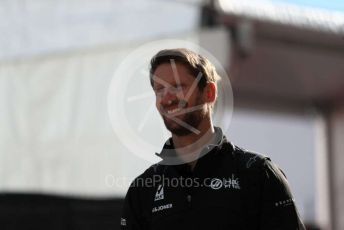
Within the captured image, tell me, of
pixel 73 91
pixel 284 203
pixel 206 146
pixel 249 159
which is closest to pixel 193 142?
pixel 206 146

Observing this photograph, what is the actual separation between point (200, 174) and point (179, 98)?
197 mm

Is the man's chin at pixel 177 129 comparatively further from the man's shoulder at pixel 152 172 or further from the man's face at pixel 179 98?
the man's shoulder at pixel 152 172

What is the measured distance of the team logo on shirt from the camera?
5.12 ft

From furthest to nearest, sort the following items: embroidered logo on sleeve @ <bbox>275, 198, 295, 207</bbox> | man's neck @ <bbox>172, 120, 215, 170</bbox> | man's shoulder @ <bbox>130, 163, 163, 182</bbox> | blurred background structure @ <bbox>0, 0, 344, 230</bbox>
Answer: blurred background structure @ <bbox>0, 0, 344, 230</bbox> < man's shoulder @ <bbox>130, 163, 163, 182</bbox> < man's neck @ <bbox>172, 120, 215, 170</bbox> < embroidered logo on sleeve @ <bbox>275, 198, 295, 207</bbox>

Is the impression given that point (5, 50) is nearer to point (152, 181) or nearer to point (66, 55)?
point (66, 55)

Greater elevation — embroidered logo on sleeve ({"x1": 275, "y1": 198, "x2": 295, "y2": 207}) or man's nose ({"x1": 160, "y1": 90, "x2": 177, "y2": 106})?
man's nose ({"x1": 160, "y1": 90, "x2": 177, "y2": 106})

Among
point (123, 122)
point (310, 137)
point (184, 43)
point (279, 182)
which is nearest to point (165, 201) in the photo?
point (279, 182)

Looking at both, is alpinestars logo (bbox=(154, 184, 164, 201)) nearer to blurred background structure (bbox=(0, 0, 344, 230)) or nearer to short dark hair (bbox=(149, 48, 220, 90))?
short dark hair (bbox=(149, 48, 220, 90))

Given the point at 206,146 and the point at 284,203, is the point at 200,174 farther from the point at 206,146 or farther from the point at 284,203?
the point at 284,203

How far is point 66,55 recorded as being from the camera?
4855mm

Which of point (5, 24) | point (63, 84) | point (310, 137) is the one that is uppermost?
point (5, 24)

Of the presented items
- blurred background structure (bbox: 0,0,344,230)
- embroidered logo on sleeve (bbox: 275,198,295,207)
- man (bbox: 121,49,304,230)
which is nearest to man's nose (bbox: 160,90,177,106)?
man (bbox: 121,49,304,230)

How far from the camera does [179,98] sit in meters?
1.57

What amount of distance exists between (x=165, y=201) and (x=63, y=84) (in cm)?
333
